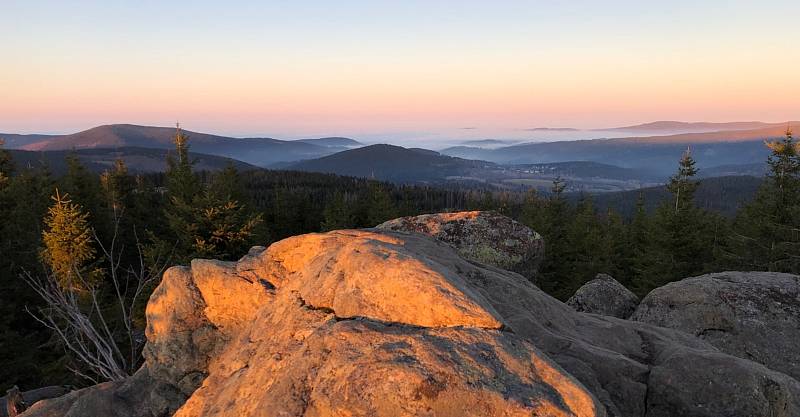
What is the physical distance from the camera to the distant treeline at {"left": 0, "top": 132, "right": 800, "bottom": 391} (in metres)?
25.3

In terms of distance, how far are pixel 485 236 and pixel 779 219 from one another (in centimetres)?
2847

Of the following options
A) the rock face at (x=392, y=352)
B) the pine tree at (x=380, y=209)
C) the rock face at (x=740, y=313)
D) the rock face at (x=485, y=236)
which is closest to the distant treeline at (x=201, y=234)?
the pine tree at (x=380, y=209)

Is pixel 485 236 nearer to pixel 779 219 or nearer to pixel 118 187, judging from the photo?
pixel 779 219

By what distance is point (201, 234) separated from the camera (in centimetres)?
2512

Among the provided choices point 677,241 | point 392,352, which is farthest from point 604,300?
point 677,241

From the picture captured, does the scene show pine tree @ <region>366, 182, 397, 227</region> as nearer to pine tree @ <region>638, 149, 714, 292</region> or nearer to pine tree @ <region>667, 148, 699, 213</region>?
pine tree @ <region>638, 149, 714, 292</region>

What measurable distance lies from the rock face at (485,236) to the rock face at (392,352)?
279 inches

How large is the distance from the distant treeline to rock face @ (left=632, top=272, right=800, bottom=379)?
61.2 feet

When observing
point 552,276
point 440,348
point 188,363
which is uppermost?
point 440,348

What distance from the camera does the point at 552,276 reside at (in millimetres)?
43000

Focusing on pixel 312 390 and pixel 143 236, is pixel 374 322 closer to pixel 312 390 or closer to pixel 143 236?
pixel 312 390

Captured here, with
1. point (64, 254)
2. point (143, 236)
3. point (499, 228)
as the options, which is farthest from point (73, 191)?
point (499, 228)

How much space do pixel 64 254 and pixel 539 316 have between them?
33.9 meters

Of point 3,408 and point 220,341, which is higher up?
point 220,341
